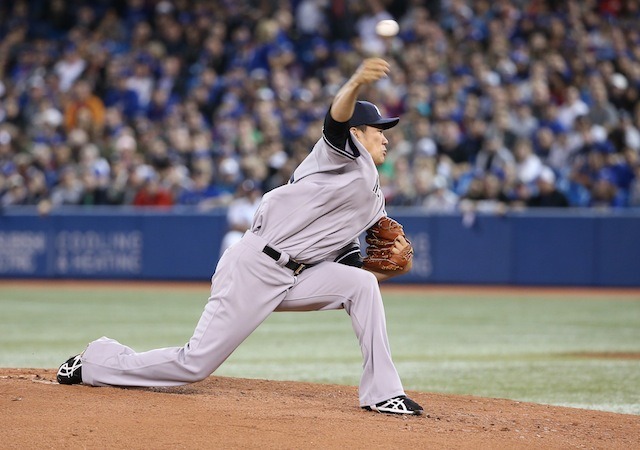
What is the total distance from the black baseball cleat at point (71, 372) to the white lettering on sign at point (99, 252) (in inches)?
450

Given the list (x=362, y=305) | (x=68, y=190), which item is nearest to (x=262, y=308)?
(x=362, y=305)

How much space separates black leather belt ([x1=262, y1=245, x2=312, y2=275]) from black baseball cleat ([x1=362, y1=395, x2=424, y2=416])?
31.3 inches

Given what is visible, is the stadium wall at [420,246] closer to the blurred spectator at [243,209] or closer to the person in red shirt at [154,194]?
the person in red shirt at [154,194]

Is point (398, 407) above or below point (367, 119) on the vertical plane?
below

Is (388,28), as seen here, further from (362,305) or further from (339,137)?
(362,305)

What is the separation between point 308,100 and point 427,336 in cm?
801

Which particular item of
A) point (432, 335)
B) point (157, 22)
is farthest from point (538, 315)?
point (157, 22)

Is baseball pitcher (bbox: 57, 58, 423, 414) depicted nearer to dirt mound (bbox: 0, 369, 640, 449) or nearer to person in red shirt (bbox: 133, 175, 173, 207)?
dirt mound (bbox: 0, 369, 640, 449)

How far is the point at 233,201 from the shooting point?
629 inches

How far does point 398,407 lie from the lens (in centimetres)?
523

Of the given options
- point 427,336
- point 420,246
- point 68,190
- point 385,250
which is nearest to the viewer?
point 385,250

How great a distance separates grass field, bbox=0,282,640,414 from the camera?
7.89 m

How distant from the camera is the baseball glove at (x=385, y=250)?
5539 millimetres

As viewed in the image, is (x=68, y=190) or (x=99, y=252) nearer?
(x=99, y=252)
